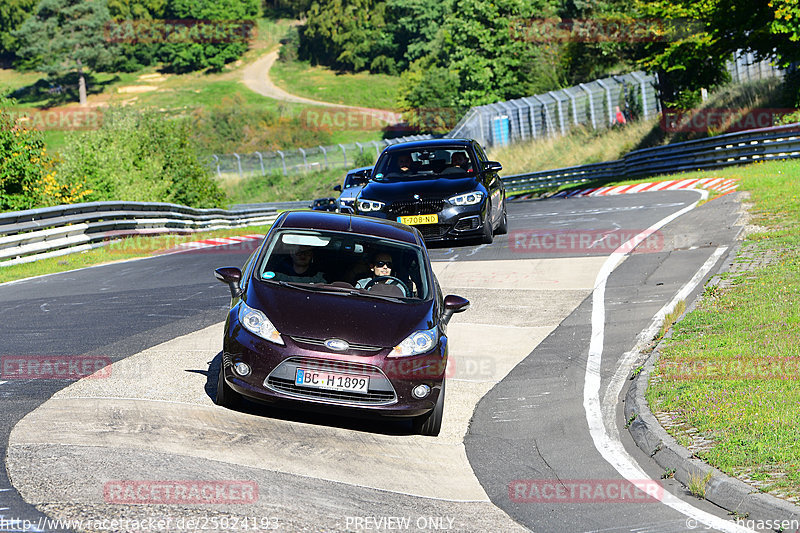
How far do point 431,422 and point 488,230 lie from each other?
10.4m

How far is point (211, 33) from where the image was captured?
137 meters

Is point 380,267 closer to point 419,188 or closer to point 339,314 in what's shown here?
point 339,314

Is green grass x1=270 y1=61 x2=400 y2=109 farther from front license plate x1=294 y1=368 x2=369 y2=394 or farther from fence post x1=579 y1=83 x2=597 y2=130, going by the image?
front license plate x1=294 y1=368 x2=369 y2=394

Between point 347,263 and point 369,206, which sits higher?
point 347,263

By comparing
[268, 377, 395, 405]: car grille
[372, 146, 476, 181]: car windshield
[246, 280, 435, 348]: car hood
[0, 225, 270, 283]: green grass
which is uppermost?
[246, 280, 435, 348]: car hood

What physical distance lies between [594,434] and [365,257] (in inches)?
99.8

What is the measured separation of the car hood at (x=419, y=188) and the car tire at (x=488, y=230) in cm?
68

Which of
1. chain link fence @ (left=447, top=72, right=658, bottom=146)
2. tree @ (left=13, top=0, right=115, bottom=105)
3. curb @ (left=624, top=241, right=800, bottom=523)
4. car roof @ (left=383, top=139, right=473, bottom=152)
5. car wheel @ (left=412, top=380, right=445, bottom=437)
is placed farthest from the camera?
tree @ (left=13, top=0, right=115, bottom=105)

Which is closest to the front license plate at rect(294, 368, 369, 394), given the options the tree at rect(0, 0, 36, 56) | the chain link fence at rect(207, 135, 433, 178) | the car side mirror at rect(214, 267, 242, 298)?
the car side mirror at rect(214, 267, 242, 298)

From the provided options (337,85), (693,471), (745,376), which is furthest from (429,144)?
(337,85)

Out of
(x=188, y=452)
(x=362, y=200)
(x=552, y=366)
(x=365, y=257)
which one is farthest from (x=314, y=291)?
(x=362, y=200)

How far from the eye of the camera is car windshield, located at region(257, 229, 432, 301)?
8.69 meters

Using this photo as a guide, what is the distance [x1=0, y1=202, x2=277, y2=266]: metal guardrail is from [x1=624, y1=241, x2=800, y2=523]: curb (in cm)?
1468

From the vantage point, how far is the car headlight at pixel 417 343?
7738mm
